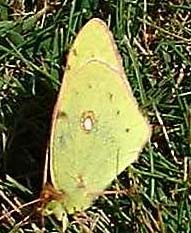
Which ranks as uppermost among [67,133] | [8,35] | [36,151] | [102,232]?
[8,35]

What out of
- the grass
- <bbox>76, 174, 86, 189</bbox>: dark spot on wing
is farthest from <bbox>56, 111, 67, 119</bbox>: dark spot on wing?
the grass

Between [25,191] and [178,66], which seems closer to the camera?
[25,191]

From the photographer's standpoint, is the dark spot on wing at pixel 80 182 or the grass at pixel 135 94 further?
the grass at pixel 135 94

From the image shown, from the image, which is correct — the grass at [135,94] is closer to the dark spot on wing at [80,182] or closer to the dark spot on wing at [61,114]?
the dark spot on wing at [80,182]

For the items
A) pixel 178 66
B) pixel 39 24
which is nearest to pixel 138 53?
pixel 178 66

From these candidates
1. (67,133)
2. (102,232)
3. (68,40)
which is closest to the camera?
(67,133)

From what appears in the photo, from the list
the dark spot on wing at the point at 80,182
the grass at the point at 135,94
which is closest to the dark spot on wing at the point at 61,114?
the dark spot on wing at the point at 80,182

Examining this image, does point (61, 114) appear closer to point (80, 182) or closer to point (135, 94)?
point (80, 182)

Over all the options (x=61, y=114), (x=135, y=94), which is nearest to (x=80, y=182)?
(x=61, y=114)

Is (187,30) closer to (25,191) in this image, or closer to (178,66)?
(178,66)

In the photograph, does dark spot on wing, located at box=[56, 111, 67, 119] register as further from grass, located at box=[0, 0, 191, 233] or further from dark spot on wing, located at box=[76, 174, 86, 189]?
grass, located at box=[0, 0, 191, 233]
